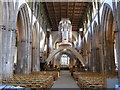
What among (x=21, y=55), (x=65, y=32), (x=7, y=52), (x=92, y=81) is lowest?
(x=92, y=81)

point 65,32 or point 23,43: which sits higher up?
point 65,32

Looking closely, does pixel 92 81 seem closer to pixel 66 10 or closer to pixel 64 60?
pixel 66 10

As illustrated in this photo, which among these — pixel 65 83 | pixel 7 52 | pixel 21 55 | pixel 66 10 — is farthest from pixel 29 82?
pixel 66 10

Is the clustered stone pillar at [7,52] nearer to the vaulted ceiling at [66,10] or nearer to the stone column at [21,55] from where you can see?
the stone column at [21,55]

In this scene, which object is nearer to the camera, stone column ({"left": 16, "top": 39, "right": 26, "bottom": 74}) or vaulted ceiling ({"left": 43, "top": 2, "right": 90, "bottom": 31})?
stone column ({"left": 16, "top": 39, "right": 26, "bottom": 74})

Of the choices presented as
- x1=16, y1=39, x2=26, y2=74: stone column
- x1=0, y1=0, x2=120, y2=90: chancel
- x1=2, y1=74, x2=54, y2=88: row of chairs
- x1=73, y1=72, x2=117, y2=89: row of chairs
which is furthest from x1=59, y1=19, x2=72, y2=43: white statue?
x1=2, y1=74, x2=54, y2=88: row of chairs

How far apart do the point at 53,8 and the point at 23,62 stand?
44.8ft

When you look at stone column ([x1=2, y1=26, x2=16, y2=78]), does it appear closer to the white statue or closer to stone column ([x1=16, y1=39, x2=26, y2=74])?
stone column ([x1=16, y1=39, x2=26, y2=74])

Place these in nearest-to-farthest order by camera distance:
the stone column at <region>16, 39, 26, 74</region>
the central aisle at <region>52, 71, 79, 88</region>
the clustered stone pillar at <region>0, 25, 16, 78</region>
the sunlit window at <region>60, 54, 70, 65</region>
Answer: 1. the clustered stone pillar at <region>0, 25, 16, 78</region>
2. the central aisle at <region>52, 71, 79, 88</region>
3. the stone column at <region>16, 39, 26, 74</region>
4. the sunlit window at <region>60, 54, 70, 65</region>

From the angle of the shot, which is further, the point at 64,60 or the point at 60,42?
the point at 64,60

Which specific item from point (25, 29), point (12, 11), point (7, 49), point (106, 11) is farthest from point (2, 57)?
point (106, 11)

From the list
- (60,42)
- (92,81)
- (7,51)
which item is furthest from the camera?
(60,42)

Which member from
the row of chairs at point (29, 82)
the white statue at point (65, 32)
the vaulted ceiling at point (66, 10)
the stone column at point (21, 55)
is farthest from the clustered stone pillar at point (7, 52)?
the white statue at point (65, 32)

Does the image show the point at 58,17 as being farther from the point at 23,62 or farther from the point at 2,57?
the point at 2,57
